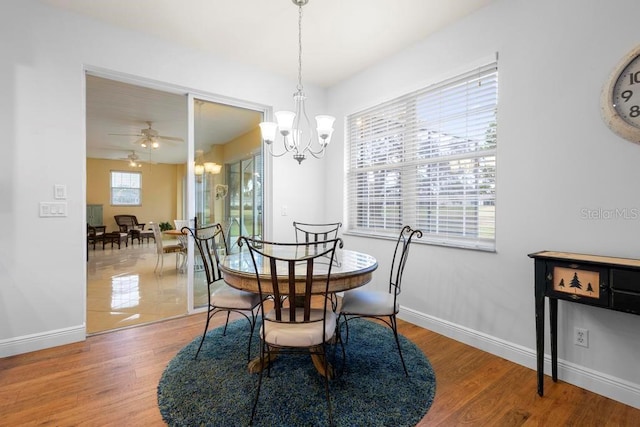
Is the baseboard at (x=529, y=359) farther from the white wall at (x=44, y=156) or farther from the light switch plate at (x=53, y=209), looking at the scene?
the light switch plate at (x=53, y=209)

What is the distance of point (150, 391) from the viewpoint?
1832 mm

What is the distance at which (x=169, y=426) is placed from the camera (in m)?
1.52

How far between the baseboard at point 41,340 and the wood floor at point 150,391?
0.20 feet

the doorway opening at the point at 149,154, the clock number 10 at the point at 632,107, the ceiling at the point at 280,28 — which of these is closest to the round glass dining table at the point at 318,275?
the doorway opening at the point at 149,154

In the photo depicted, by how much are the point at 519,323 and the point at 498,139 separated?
1366 millimetres

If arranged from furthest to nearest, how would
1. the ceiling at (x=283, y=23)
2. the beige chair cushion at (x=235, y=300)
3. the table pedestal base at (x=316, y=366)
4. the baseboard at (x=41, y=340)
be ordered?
the ceiling at (x=283, y=23) < the baseboard at (x=41, y=340) < the beige chair cushion at (x=235, y=300) < the table pedestal base at (x=316, y=366)

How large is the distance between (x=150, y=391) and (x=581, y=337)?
8.83ft

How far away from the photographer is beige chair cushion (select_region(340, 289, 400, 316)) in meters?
2.03

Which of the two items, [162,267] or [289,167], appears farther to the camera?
[162,267]

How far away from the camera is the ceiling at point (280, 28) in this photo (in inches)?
94.3

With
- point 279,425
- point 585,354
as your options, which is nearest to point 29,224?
point 279,425

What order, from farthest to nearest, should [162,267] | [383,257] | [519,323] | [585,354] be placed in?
1. [162,267]
2. [383,257]
3. [519,323]
4. [585,354]

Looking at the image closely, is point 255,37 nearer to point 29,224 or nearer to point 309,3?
point 309,3

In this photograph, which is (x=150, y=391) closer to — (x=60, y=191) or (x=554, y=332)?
(x=60, y=191)
